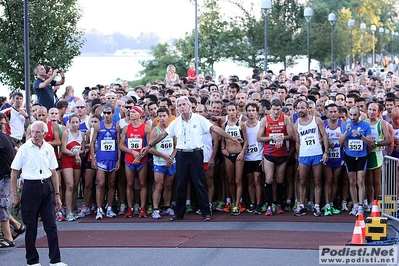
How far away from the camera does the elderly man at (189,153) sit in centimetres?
1341

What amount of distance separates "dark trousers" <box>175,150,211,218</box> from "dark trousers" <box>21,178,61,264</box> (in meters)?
3.51

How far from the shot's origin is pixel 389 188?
1167 centimetres

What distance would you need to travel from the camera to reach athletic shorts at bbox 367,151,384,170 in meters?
13.6

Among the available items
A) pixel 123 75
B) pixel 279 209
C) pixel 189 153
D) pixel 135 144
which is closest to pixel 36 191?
pixel 189 153

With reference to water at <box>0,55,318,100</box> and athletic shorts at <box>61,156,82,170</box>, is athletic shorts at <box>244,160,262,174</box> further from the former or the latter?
water at <box>0,55,318,100</box>

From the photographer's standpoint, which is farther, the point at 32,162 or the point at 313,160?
the point at 313,160

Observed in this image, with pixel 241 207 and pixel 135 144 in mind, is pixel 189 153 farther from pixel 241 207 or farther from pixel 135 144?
pixel 241 207

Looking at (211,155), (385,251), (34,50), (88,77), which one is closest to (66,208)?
(211,155)

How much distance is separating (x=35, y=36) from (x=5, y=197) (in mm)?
12083

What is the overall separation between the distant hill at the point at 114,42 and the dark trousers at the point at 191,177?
104 metres

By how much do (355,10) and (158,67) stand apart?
34952 mm

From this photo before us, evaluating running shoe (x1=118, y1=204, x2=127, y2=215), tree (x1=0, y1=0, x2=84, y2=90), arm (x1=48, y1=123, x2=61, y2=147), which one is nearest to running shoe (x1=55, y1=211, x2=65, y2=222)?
running shoe (x1=118, y1=204, x2=127, y2=215)

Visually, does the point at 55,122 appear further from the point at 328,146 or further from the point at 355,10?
the point at 355,10

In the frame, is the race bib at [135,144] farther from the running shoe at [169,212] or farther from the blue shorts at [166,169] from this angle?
the running shoe at [169,212]
